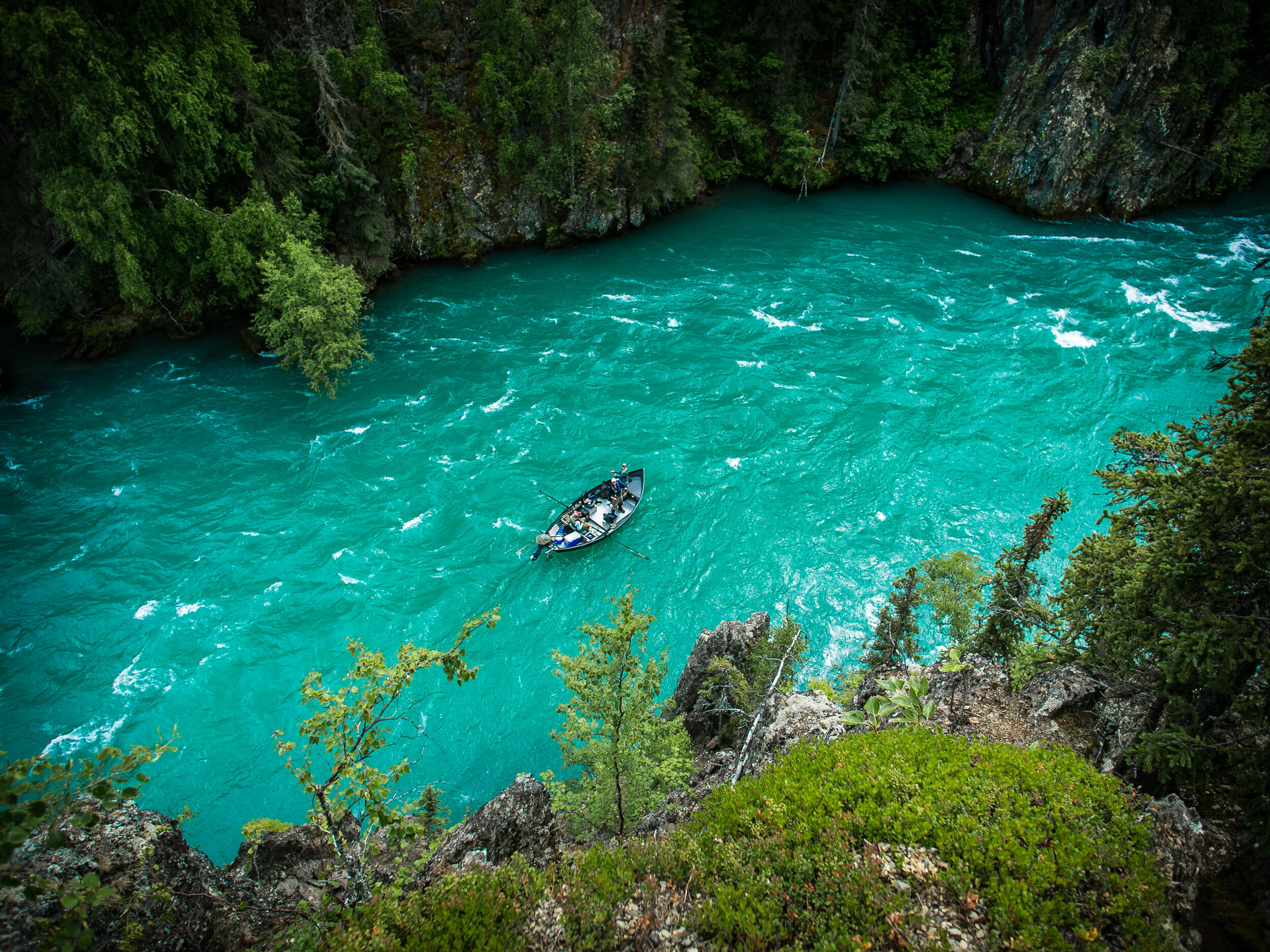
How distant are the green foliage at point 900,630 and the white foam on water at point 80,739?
2608cm

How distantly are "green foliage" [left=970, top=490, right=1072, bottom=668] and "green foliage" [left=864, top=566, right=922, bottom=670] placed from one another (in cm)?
192

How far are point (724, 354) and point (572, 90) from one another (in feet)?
66.5

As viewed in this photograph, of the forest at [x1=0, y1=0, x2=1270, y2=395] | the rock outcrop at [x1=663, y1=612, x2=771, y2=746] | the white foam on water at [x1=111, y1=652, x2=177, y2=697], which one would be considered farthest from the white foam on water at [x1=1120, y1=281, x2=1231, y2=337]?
the white foam on water at [x1=111, y1=652, x2=177, y2=697]

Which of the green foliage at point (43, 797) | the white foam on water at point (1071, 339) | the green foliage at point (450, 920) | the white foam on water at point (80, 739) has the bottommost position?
the white foam on water at point (80, 739)

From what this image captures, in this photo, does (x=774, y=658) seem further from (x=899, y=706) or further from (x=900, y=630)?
(x=899, y=706)

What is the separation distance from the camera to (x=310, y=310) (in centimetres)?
3209

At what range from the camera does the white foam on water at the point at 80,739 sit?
71.4 feet

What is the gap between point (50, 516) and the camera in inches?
1148

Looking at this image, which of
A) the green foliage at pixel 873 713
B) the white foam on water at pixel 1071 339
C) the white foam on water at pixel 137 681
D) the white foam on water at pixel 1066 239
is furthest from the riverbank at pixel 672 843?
the white foam on water at pixel 1066 239

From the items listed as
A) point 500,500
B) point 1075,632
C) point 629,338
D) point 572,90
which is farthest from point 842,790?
point 572,90

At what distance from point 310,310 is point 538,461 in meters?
13.7

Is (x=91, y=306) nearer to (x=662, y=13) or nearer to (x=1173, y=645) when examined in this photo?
(x=662, y=13)

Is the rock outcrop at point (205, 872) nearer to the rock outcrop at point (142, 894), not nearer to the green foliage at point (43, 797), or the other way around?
the rock outcrop at point (142, 894)

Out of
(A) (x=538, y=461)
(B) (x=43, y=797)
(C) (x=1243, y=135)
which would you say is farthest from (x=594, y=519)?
(C) (x=1243, y=135)
